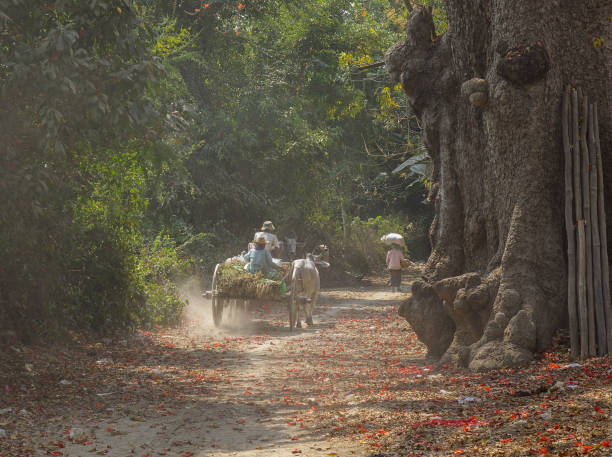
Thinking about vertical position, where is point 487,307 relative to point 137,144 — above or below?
below

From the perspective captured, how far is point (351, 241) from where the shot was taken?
29.7m

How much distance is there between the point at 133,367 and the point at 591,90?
7095mm

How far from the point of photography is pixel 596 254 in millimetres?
8078

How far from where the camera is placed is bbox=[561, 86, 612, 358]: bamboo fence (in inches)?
309

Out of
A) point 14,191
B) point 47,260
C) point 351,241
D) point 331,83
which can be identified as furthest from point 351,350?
point 351,241

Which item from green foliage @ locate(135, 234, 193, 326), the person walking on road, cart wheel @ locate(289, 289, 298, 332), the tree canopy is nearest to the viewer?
the tree canopy

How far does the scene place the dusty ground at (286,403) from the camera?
5684mm

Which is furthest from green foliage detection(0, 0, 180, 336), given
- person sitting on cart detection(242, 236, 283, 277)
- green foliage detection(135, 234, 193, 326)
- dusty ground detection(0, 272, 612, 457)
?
person sitting on cart detection(242, 236, 283, 277)

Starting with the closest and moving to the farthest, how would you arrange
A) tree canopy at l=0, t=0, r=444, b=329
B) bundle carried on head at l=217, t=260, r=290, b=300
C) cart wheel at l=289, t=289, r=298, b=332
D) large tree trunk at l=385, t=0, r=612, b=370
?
tree canopy at l=0, t=0, r=444, b=329, large tree trunk at l=385, t=0, r=612, b=370, bundle carried on head at l=217, t=260, r=290, b=300, cart wheel at l=289, t=289, r=298, b=332

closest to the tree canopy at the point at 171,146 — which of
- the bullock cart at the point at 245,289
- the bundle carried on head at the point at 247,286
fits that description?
the bullock cart at the point at 245,289

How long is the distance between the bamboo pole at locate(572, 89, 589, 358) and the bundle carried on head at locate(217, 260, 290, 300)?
6864mm

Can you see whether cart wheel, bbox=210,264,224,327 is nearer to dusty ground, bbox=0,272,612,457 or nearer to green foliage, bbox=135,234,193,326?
green foliage, bbox=135,234,193,326

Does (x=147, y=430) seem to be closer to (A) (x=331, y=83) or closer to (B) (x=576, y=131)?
(B) (x=576, y=131)

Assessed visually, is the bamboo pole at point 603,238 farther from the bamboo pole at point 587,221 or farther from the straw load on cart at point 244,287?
the straw load on cart at point 244,287
